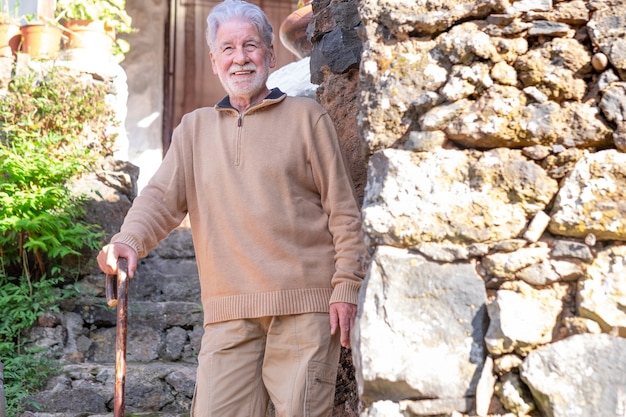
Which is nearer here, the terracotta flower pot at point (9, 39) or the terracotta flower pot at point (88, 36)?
the terracotta flower pot at point (9, 39)

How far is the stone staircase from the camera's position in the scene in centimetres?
399

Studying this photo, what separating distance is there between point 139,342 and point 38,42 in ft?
8.05

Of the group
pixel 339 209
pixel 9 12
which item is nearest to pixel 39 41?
pixel 9 12

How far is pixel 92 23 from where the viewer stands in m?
5.95

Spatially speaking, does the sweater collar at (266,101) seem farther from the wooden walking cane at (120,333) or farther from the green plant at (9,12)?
the green plant at (9,12)

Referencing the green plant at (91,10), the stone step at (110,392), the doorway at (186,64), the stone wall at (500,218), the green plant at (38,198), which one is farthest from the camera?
the doorway at (186,64)

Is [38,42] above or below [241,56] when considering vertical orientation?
above

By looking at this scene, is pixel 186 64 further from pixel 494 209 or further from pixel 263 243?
pixel 494 209

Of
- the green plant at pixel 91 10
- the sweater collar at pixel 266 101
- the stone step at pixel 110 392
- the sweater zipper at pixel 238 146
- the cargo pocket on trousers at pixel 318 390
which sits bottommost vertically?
the stone step at pixel 110 392

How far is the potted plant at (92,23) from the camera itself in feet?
19.3

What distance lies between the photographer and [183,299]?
16.4 feet

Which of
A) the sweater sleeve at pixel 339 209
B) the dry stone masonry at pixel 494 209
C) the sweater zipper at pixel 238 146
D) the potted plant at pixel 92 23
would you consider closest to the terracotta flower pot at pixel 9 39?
the potted plant at pixel 92 23

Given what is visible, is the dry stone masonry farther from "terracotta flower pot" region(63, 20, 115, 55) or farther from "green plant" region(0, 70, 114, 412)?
"terracotta flower pot" region(63, 20, 115, 55)

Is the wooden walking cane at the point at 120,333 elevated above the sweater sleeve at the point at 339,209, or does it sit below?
below
